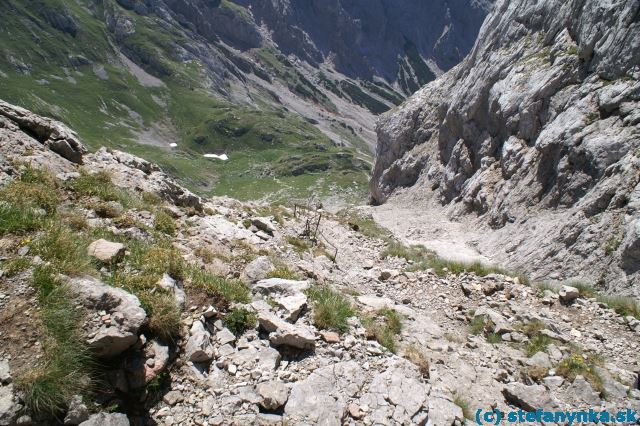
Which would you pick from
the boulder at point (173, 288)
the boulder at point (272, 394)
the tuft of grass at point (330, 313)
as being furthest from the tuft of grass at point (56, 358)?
the tuft of grass at point (330, 313)

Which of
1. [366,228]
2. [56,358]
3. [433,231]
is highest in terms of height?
[433,231]

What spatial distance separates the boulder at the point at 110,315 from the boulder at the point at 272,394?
2.44 metres

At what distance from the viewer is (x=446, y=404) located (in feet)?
25.3

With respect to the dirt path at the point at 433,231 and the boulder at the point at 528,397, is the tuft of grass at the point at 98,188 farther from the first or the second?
the dirt path at the point at 433,231

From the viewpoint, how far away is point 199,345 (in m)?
7.64

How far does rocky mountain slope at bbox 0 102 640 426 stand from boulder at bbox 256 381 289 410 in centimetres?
3

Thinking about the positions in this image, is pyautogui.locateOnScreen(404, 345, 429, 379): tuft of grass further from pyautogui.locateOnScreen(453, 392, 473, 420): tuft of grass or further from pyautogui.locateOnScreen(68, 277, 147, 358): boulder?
pyautogui.locateOnScreen(68, 277, 147, 358): boulder

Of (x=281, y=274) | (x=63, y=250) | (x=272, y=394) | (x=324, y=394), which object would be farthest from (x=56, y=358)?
(x=281, y=274)

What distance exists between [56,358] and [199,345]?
2445 millimetres

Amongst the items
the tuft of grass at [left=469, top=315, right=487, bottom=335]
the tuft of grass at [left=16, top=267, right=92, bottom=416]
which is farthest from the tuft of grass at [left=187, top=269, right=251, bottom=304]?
the tuft of grass at [left=469, top=315, right=487, bottom=335]

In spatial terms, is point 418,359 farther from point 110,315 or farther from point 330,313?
point 110,315

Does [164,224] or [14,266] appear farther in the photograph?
[164,224]

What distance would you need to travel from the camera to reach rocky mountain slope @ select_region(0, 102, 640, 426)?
634 centimetres

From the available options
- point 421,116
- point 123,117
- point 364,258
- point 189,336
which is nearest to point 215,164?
point 123,117
